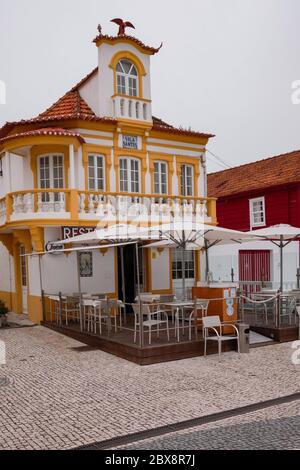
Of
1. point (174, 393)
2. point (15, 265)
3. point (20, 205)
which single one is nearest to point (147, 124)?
point (20, 205)

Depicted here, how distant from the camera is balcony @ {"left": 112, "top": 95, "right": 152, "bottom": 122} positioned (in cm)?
1681

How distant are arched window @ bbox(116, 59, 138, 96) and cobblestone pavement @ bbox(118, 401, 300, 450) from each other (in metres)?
13.3

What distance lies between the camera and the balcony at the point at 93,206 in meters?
14.9

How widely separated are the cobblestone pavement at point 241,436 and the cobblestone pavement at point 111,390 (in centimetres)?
50

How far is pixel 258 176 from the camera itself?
26531 millimetres

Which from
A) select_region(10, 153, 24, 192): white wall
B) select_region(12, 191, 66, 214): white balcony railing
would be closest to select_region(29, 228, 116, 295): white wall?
select_region(12, 191, 66, 214): white balcony railing

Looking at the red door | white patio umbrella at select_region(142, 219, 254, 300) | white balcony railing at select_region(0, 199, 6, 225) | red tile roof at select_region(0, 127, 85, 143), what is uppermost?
red tile roof at select_region(0, 127, 85, 143)

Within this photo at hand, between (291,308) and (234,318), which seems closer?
(234,318)

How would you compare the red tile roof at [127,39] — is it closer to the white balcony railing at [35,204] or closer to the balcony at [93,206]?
the balcony at [93,206]

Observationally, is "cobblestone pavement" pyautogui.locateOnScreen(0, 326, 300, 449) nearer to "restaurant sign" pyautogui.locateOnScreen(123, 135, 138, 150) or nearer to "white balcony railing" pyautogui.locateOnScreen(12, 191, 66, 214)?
"white balcony railing" pyautogui.locateOnScreen(12, 191, 66, 214)

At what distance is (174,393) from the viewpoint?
26.4ft

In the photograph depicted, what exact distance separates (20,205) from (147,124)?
5.54m

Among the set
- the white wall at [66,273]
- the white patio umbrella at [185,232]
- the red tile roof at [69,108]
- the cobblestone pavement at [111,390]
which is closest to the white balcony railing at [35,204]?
the white wall at [66,273]
